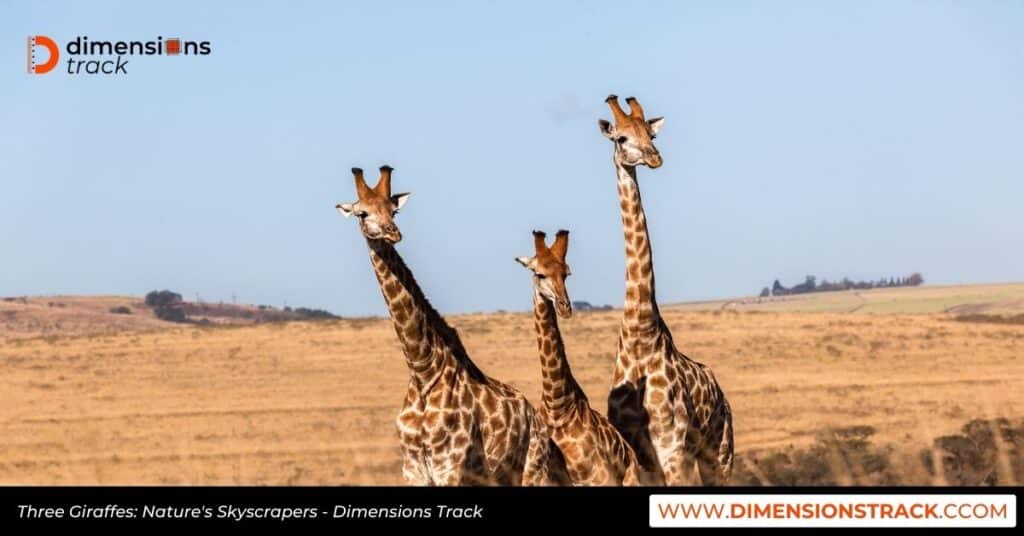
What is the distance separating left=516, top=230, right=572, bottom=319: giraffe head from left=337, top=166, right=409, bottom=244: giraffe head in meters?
1.24

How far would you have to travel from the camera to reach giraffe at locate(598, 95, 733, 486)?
48.0 feet

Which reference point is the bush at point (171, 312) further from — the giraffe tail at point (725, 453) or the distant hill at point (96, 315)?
the giraffe tail at point (725, 453)

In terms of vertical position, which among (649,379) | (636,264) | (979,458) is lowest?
(979,458)

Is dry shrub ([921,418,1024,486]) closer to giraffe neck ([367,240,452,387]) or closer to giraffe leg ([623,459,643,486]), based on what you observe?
giraffe leg ([623,459,643,486])

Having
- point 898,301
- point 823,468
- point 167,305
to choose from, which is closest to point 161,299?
point 167,305

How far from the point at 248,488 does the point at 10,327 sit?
79.5 m

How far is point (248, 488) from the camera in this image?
40.5ft

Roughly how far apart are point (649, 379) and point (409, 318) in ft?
7.92

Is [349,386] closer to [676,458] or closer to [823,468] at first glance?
[823,468]

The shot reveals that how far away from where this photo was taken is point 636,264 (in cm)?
1528

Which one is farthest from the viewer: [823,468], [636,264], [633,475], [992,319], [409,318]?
[992,319]

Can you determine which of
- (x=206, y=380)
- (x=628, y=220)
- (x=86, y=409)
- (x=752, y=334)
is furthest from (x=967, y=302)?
(x=628, y=220)

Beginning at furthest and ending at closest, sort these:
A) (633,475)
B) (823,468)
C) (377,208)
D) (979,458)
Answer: (823,468) < (979,458) < (633,475) < (377,208)

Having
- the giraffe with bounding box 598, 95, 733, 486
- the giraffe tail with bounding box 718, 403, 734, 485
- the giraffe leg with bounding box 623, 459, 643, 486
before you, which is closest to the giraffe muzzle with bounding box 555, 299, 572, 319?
the giraffe with bounding box 598, 95, 733, 486
